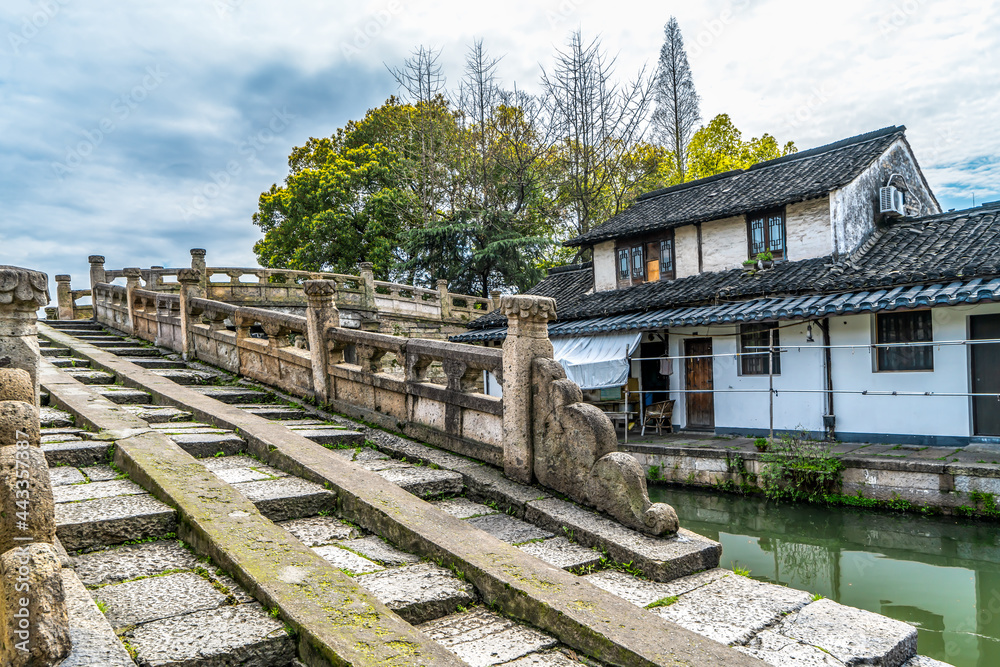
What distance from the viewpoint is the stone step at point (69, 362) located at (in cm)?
1002

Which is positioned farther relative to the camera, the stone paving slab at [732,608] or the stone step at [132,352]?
the stone step at [132,352]

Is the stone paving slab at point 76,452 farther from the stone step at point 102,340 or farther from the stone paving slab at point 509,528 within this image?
the stone step at point 102,340

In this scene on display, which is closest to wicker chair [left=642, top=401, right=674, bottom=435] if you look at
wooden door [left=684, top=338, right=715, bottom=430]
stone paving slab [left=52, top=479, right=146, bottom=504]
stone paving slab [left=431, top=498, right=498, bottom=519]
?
wooden door [left=684, top=338, right=715, bottom=430]

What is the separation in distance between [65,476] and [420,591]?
114 inches

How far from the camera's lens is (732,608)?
3604 millimetres

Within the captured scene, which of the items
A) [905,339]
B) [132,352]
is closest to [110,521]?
[132,352]

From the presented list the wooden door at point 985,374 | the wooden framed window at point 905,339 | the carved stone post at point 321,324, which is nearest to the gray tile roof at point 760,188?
the wooden framed window at point 905,339

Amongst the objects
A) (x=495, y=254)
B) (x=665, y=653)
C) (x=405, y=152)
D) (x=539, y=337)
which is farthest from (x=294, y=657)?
(x=405, y=152)

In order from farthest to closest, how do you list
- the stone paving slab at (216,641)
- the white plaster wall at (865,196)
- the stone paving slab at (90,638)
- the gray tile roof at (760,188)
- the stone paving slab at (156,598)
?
the gray tile roof at (760,188) < the white plaster wall at (865,196) < the stone paving slab at (156,598) < the stone paving slab at (216,641) < the stone paving slab at (90,638)

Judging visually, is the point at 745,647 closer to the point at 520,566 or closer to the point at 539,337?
the point at 520,566

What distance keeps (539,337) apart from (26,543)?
3.76 meters

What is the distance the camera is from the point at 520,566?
3734 millimetres

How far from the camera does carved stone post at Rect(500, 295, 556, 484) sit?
5.34m

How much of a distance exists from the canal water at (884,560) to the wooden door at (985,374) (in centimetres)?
279
